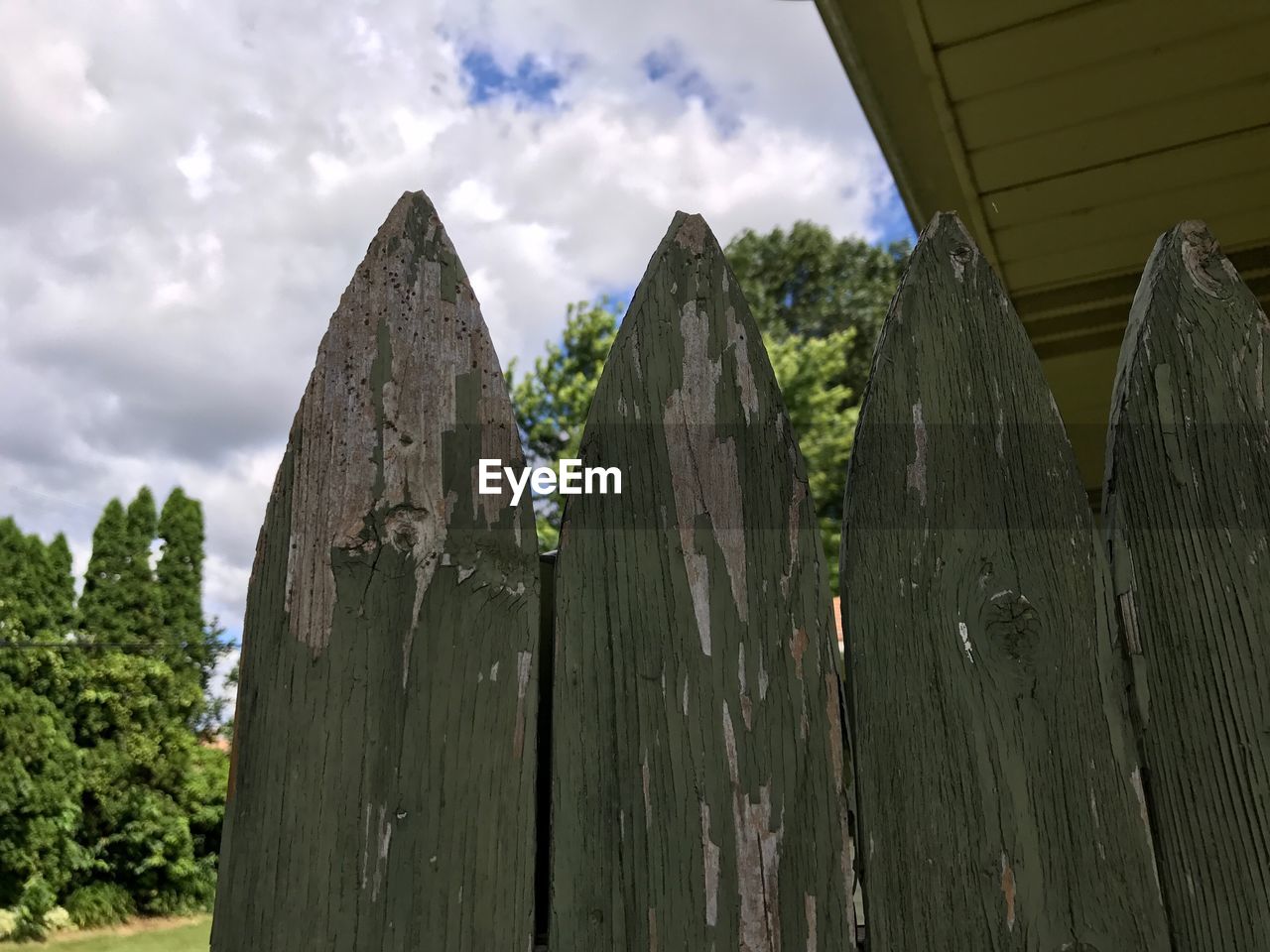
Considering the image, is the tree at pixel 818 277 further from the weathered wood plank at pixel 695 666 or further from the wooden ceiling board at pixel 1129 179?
the weathered wood plank at pixel 695 666

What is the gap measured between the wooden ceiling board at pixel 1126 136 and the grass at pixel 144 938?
1049 centimetres

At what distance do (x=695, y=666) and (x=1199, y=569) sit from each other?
1.45 feet

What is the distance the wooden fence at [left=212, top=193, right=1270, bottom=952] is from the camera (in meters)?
0.69

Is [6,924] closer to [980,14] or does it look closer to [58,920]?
[58,920]

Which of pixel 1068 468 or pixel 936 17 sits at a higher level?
pixel 936 17

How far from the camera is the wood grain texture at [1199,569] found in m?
0.71

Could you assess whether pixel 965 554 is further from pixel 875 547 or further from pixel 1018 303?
pixel 1018 303

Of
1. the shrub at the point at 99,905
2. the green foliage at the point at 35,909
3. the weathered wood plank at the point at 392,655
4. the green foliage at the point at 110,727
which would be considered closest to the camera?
the weathered wood plank at the point at 392,655

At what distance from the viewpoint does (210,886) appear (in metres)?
12.4

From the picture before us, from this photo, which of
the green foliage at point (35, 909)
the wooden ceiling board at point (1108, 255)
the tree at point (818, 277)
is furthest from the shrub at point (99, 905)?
the tree at point (818, 277)

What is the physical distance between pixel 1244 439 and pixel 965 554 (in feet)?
0.93

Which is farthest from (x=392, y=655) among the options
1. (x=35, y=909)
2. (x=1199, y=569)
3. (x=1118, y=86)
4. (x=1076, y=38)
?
(x=35, y=909)

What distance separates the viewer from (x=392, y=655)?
0.71 m

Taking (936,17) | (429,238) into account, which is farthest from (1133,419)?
(936,17)
